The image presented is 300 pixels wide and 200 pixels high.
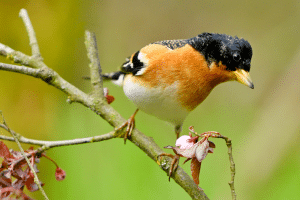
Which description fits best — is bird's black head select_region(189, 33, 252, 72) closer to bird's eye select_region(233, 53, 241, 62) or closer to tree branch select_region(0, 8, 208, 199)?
bird's eye select_region(233, 53, 241, 62)

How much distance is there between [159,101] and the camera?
179 centimetres


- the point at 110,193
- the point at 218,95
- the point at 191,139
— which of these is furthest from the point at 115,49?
the point at 191,139

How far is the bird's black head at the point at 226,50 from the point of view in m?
1.50

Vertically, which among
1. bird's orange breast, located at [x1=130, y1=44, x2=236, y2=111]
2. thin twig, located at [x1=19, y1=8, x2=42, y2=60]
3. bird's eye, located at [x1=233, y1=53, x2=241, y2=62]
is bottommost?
thin twig, located at [x1=19, y1=8, x2=42, y2=60]

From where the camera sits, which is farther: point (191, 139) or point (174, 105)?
point (174, 105)

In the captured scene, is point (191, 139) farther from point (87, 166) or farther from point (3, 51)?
point (87, 166)

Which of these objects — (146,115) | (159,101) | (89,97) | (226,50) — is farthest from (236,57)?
(146,115)

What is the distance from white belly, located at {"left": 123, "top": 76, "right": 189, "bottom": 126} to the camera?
176cm

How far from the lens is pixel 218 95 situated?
170 inches

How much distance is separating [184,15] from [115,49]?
44.4 inches

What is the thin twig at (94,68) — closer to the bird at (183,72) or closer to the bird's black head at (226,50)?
the bird at (183,72)

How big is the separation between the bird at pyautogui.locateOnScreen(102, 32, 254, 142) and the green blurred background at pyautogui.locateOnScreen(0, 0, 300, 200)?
506 millimetres

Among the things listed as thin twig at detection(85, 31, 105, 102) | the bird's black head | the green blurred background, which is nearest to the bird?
the bird's black head

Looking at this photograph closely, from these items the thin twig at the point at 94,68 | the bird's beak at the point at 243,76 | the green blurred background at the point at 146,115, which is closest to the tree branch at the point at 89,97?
the thin twig at the point at 94,68
